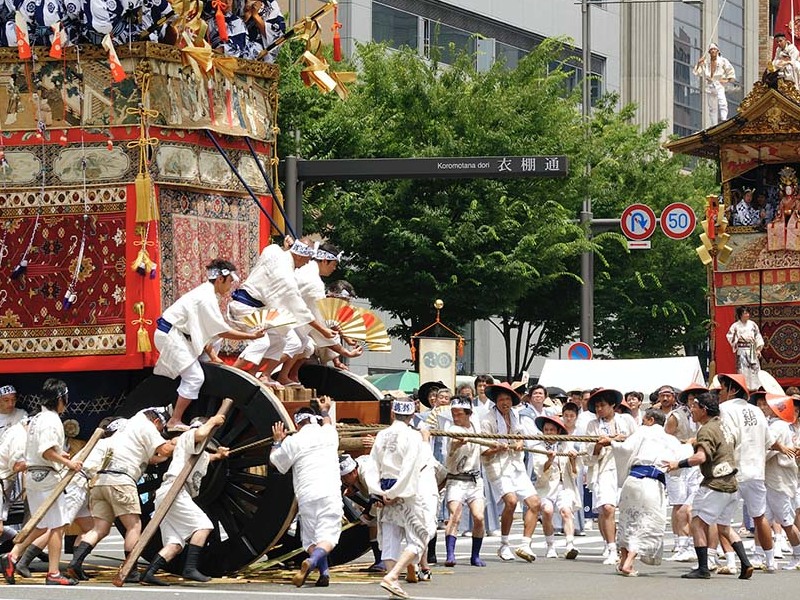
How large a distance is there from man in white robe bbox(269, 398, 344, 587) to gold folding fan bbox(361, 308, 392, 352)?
2471 millimetres

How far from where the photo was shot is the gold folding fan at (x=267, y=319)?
51.8 feet

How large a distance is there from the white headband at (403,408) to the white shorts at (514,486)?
344 centimetres

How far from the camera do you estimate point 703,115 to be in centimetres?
6700

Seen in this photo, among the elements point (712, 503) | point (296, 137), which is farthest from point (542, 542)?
point (296, 137)

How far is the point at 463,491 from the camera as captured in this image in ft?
57.5

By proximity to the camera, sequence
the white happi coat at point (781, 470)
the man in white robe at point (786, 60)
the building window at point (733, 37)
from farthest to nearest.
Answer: the building window at point (733, 37)
the man in white robe at point (786, 60)
the white happi coat at point (781, 470)

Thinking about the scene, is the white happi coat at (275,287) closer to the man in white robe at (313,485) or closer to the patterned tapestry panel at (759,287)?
the man in white robe at (313,485)

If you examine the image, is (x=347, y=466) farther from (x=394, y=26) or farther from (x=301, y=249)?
Answer: (x=394, y=26)

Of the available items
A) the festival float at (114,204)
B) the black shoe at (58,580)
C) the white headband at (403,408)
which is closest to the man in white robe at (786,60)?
the festival float at (114,204)

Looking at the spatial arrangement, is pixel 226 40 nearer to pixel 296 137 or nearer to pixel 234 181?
pixel 234 181

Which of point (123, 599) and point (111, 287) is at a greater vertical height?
point (111, 287)

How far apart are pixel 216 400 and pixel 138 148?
231cm

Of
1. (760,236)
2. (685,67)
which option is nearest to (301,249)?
(760,236)

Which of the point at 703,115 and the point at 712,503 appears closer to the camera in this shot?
the point at 712,503
